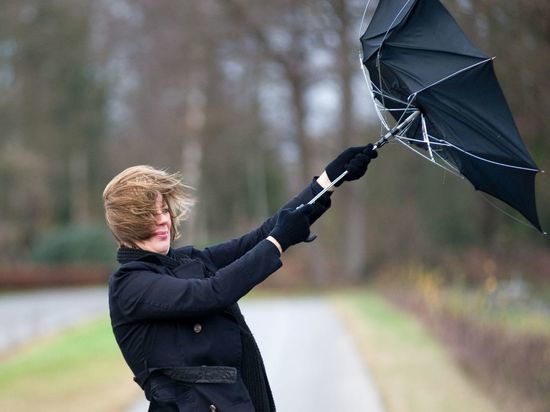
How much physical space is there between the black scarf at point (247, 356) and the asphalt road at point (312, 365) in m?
6.24

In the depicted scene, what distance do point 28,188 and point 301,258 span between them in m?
14.6

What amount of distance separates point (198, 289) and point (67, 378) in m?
9.45

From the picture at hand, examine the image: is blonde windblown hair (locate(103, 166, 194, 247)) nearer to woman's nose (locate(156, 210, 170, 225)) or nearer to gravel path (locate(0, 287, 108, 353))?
woman's nose (locate(156, 210, 170, 225))

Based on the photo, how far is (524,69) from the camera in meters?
9.77

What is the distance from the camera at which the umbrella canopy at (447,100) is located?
4.04 meters

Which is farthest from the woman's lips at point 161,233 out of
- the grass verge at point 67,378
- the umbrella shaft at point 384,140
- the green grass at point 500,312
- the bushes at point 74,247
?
the bushes at point 74,247

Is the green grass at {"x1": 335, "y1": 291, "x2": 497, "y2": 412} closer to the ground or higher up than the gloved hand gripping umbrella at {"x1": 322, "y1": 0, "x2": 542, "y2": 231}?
closer to the ground

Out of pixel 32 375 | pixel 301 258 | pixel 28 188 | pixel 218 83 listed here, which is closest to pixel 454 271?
pixel 301 258

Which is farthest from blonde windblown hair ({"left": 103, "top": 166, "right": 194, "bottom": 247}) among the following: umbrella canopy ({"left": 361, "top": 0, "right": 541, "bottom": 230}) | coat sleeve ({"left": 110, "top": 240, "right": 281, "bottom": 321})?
umbrella canopy ({"left": 361, "top": 0, "right": 541, "bottom": 230})

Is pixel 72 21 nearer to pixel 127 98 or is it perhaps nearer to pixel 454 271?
pixel 127 98

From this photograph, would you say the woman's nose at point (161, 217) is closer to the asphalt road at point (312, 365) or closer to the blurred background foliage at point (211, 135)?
the asphalt road at point (312, 365)

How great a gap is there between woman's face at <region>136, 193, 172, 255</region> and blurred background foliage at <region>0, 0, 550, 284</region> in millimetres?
18895

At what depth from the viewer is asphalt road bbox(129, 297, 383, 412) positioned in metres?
10.5

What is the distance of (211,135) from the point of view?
139 ft
